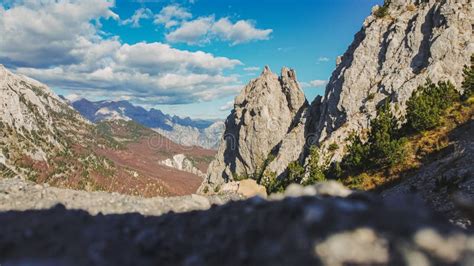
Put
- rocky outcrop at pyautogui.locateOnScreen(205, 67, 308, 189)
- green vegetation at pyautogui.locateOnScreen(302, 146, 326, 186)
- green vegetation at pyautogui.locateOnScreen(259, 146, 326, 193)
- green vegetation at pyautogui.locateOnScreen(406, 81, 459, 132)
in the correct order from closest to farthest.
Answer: green vegetation at pyautogui.locateOnScreen(406, 81, 459, 132), green vegetation at pyautogui.locateOnScreen(302, 146, 326, 186), green vegetation at pyautogui.locateOnScreen(259, 146, 326, 193), rocky outcrop at pyautogui.locateOnScreen(205, 67, 308, 189)

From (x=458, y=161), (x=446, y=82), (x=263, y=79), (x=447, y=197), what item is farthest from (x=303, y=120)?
(x=447, y=197)

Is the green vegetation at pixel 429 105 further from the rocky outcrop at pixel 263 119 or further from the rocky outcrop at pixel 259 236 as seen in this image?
Result: the rocky outcrop at pixel 263 119

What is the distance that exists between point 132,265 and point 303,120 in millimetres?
113975

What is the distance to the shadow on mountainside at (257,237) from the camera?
7152mm

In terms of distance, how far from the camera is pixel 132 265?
30.7 ft

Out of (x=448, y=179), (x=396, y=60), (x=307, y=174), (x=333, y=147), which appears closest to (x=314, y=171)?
(x=307, y=174)

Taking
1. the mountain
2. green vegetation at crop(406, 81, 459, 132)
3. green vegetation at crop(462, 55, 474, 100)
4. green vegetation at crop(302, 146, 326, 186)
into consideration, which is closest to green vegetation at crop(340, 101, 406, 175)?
green vegetation at crop(406, 81, 459, 132)

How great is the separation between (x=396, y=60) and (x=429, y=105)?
31.8 m

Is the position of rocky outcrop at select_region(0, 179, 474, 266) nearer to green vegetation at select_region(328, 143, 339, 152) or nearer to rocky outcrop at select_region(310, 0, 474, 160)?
green vegetation at select_region(328, 143, 339, 152)

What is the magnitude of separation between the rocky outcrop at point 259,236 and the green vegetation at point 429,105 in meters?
51.1

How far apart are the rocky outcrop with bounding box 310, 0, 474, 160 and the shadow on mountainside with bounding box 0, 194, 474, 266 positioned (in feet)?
208

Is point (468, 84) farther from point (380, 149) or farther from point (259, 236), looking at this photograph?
point (259, 236)

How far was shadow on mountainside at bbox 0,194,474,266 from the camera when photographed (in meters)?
7.15

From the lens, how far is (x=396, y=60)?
86.2 metres
